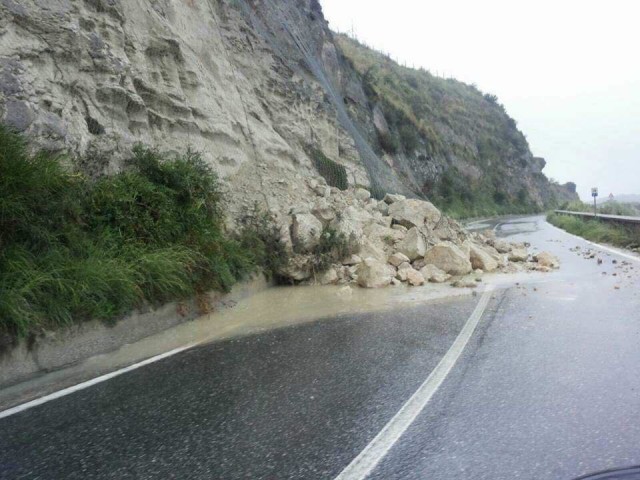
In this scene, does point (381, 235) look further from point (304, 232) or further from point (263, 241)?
point (263, 241)

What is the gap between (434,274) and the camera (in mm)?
10492

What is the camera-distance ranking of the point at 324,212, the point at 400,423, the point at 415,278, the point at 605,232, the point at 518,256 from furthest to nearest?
the point at 605,232, the point at 518,256, the point at 324,212, the point at 415,278, the point at 400,423

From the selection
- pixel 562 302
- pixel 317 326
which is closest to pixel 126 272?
pixel 317 326

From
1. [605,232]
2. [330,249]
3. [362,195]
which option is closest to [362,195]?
[362,195]

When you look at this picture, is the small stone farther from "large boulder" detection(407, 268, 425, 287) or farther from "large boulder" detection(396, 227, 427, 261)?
"large boulder" detection(407, 268, 425, 287)

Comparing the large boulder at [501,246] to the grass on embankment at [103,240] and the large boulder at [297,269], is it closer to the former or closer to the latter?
the large boulder at [297,269]

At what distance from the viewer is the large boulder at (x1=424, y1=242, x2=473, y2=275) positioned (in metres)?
10.9

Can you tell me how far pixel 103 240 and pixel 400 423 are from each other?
15.8ft

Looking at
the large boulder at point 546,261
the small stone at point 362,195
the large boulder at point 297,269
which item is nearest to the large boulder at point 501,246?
the large boulder at point 546,261

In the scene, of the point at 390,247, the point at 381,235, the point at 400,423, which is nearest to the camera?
the point at 400,423

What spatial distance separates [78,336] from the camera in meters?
5.43

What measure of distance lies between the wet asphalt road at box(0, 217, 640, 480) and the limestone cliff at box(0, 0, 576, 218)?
15.2 ft

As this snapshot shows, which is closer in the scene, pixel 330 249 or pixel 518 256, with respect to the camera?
pixel 330 249

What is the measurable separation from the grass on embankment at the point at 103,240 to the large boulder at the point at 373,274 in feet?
7.67
